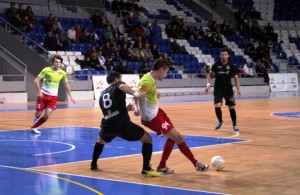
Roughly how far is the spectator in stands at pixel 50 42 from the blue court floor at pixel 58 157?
14500 millimetres

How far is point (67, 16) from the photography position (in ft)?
113

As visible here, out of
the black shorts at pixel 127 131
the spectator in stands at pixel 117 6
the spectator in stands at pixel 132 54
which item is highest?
the spectator in stands at pixel 117 6

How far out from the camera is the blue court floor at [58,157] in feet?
25.2

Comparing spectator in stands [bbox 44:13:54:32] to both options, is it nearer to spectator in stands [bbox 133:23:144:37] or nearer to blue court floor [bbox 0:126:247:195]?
spectator in stands [bbox 133:23:144:37]

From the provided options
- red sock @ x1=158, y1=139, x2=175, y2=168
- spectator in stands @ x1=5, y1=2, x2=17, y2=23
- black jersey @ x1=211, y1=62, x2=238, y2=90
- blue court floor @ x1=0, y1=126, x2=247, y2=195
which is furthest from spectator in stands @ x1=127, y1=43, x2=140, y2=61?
red sock @ x1=158, y1=139, x2=175, y2=168

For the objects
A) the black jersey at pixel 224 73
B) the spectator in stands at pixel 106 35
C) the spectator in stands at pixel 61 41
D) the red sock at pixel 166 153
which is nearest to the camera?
the red sock at pixel 166 153

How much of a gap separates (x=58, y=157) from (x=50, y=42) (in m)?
20.1

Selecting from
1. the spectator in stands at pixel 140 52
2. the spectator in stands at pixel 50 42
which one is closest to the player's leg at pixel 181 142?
the spectator in stands at pixel 50 42

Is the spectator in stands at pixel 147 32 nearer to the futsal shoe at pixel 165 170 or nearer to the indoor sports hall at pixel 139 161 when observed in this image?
the indoor sports hall at pixel 139 161

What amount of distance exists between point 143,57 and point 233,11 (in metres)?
15.6

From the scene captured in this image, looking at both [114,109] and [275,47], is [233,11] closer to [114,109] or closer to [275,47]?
[275,47]

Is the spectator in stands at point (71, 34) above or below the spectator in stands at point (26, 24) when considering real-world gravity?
below

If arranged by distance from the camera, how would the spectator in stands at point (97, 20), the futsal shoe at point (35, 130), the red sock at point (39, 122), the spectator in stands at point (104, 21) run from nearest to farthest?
1. the futsal shoe at point (35, 130)
2. the red sock at point (39, 122)
3. the spectator in stands at point (104, 21)
4. the spectator in stands at point (97, 20)

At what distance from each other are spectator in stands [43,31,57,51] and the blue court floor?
1450cm
